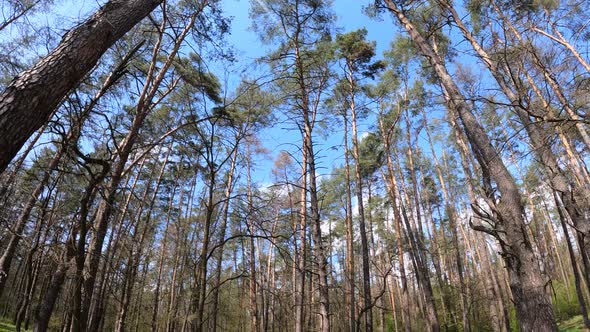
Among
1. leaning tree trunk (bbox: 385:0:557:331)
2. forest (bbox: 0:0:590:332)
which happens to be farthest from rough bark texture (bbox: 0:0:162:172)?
leaning tree trunk (bbox: 385:0:557:331)

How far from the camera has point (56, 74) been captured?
7.08 ft

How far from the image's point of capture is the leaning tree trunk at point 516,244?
144 inches

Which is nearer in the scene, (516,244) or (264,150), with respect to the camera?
(516,244)

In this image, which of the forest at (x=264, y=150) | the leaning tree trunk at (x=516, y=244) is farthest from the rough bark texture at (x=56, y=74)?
the leaning tree trunk at (x=516, y=244)

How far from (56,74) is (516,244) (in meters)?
5.04

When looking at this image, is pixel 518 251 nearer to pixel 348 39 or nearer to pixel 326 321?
pixel 326 321

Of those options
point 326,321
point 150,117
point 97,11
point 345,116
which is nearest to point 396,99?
point 345,116

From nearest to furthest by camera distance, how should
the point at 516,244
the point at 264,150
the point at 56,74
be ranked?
the point at 56,74
the point at 516,244
the point at 264,150

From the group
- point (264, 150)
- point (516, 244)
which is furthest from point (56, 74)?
point (264, 150)

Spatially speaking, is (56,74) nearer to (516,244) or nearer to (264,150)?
(516,244)

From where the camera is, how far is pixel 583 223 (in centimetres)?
584

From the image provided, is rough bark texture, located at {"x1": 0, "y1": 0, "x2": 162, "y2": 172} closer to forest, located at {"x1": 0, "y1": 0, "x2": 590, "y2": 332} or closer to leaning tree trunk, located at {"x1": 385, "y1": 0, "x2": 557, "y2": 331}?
forest, located at {"x1": 0, "y1": 0, "x2": 590, "y2": 332}

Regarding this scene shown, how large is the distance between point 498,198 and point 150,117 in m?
10.7

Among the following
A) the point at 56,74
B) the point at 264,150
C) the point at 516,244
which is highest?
the point at 264,150
